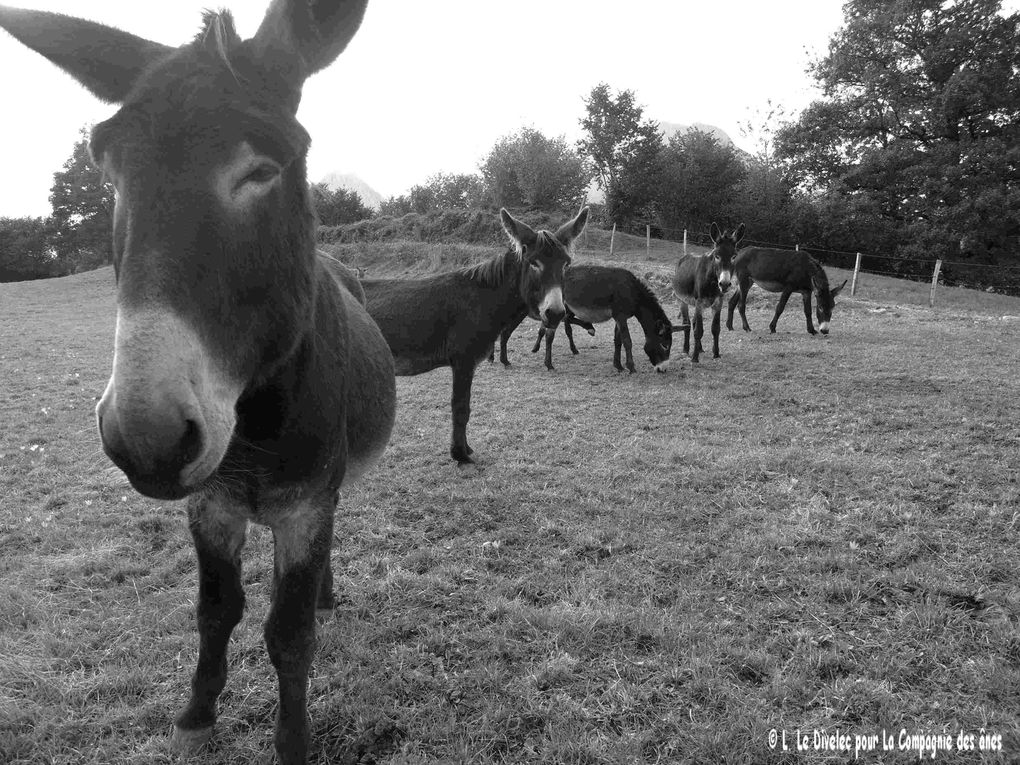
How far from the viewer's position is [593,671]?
3.24 metres

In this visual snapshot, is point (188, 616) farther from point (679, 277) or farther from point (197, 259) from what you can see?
point (679, 277)

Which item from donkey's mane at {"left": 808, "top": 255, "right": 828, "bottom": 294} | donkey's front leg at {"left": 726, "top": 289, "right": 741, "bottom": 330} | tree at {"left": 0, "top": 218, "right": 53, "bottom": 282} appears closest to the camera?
donkey's mane at {"left": 808, "top": 255, "right": 828, "bottom": 294}

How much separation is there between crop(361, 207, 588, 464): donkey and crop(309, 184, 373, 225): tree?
43.7 m

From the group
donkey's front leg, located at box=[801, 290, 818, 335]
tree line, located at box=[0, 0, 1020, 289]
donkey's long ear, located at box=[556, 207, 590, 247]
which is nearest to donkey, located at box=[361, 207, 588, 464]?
donkey's long ear, located at box=[556, 207, 590, 247]

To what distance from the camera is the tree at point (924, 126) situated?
31.5m

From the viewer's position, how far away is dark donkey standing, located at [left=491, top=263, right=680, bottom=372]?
39.9ft

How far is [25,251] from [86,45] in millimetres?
68876

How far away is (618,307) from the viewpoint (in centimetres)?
1254

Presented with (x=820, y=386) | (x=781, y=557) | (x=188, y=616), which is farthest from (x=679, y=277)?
(x=188, y=616)

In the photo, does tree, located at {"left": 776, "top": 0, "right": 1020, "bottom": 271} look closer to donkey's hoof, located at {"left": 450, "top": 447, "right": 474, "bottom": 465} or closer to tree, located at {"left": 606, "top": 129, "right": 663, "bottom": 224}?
tree, located at {"left": 606, "top": 129, "right": 663, "bottom": 224}

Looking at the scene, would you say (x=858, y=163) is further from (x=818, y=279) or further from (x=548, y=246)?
(x=548, y=246)

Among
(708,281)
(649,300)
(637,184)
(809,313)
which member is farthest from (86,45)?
(637,184)

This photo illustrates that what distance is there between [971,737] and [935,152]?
4205 centimetres

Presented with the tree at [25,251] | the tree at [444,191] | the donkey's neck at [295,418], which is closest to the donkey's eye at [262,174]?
the donkey's neck at [295,418]
